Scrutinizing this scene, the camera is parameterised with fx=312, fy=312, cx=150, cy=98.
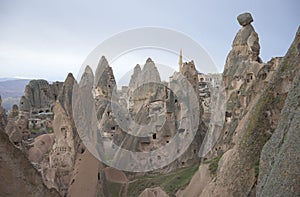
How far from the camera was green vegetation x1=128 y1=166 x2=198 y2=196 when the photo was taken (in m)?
11.3

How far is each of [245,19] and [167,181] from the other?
11.1 m

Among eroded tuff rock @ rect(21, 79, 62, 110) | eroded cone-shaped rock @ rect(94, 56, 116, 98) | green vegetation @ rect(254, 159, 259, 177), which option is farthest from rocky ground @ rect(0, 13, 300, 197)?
eroded tuff rock @ rect(21, 79, 62, 110)

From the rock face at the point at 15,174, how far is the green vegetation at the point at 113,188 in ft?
23.0

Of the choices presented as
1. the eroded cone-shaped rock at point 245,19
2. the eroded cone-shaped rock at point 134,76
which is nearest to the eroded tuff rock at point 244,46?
the eroded cone-shaped rock at point 245,19

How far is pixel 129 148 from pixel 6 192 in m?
10.0

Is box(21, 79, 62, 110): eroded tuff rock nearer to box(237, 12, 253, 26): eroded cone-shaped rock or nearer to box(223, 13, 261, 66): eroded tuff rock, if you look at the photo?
box(223, 13, 261, 66): eroded tuff rock

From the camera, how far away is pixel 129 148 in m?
14.8

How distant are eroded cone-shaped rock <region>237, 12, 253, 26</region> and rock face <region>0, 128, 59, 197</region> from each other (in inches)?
627

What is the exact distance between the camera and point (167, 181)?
11930 mm

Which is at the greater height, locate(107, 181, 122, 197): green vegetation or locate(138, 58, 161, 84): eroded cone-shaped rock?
locate(138, 58, 161, 84): eroded cone-shaped rock

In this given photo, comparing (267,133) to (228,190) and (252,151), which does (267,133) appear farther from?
(228,190)

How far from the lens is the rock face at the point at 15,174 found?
4.91 m

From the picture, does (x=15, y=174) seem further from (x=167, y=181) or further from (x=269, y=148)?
(x=167, y=181)

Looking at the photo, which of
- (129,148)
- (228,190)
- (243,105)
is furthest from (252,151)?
(129,148)
